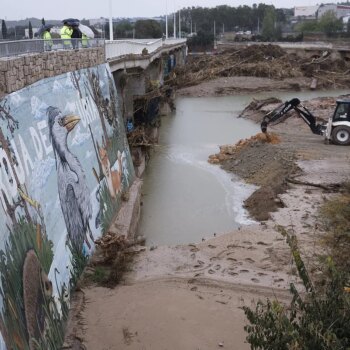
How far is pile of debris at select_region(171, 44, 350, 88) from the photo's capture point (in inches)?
2276

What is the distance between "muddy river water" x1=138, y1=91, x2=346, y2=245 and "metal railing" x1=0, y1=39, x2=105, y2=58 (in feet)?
19.7

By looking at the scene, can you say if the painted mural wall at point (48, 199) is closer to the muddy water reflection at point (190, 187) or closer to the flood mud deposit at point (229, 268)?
the flood mud deposit at point (229, 268)

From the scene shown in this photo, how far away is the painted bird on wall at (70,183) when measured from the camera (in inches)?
459

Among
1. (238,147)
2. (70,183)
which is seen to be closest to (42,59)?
(70,183)

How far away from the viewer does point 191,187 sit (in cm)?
2153

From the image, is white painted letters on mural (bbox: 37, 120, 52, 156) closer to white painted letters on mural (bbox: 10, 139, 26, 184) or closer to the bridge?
the bridge

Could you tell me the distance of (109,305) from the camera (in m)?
11.2

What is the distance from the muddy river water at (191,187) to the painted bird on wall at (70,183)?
3527mm

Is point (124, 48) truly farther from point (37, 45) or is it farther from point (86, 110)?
point (37, 45)

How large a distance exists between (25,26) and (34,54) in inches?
372

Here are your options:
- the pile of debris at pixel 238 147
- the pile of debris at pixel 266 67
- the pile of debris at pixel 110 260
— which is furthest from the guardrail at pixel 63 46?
the pile of debris at pixel 266 67

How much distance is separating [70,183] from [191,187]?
9.78 metres

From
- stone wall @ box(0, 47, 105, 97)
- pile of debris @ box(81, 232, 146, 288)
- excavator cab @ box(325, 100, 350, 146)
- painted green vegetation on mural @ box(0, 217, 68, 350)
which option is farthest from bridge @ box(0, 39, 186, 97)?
excavator cab @ box(325, 100, 350, 146)

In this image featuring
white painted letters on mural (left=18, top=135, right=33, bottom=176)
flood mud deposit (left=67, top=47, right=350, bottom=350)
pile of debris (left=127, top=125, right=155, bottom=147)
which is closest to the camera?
white painted letters on mural (left=18, top=135, right=33, bottom=176)
